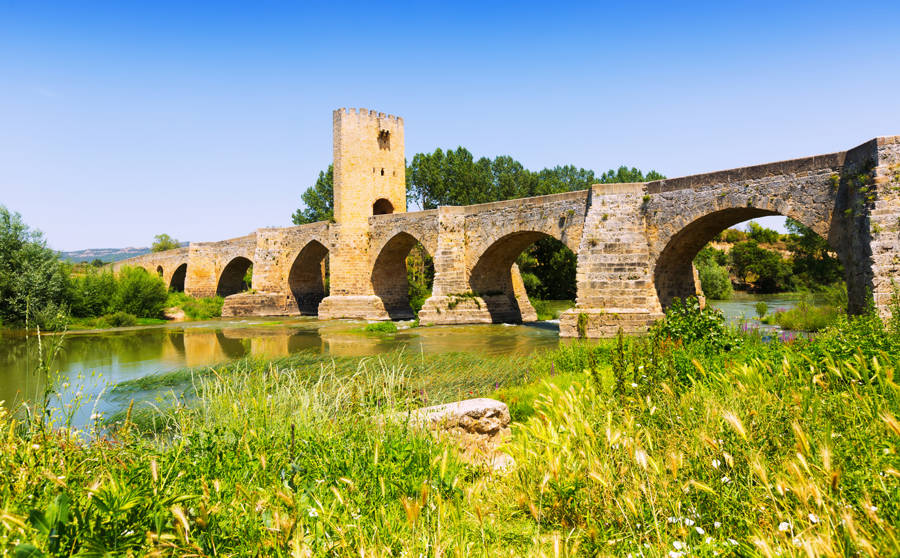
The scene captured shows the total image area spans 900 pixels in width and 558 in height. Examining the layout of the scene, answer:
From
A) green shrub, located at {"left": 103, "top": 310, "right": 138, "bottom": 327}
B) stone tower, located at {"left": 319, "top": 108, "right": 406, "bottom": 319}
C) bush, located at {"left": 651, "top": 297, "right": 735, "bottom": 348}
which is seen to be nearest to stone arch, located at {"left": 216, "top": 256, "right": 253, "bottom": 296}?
green shrub, located at {"left": 103, "top": 310, "right": 138, "bottom": 327}

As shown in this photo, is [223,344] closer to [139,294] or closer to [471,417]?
[139,294]

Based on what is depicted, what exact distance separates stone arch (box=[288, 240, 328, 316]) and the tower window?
713 centimetres

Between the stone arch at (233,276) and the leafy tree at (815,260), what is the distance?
112 ft

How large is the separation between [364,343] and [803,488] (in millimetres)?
17112

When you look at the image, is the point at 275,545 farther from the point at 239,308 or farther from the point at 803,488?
the point at 239,308

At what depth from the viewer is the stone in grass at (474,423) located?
4586 mm

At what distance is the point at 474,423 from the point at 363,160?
24.3m

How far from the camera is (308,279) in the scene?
34062 millimetres

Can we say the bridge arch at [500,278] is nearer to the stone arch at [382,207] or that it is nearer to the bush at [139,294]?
the stone arch at [382,207]

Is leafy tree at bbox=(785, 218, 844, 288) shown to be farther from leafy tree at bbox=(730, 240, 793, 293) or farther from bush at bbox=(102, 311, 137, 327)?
bush at bbox=(102, 311, 137, 327)

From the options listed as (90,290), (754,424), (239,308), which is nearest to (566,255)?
(239,308)

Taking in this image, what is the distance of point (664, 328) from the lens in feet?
24.0

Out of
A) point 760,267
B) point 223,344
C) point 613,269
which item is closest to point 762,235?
point 760,267

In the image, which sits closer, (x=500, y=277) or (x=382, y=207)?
(x=500, y=277)
